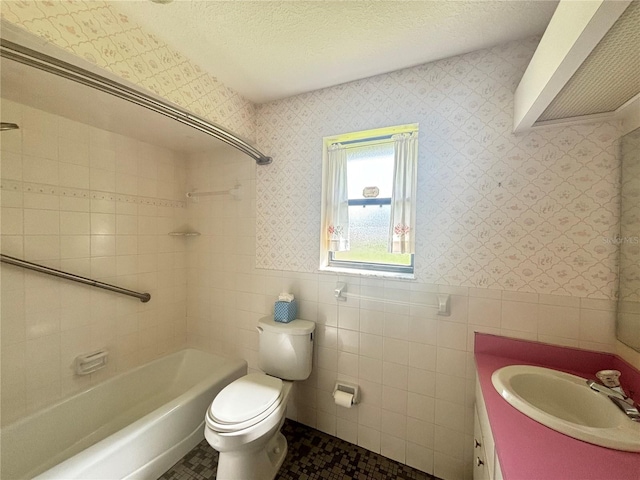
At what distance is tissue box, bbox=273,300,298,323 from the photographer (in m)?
1.68

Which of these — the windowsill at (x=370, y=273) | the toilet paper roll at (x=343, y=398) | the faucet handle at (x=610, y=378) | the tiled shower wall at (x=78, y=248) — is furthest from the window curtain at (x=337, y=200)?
the tiled shower wall at (x=78, y=248)

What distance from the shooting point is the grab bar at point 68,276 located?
135cm

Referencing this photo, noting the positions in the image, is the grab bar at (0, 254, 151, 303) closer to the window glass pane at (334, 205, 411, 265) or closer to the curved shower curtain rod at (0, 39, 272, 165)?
the curved shower curtain rod at (0, 39, 272, 165)

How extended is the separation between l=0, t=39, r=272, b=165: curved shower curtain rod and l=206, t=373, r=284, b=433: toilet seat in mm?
1530

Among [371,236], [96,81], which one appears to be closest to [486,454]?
[371,236]

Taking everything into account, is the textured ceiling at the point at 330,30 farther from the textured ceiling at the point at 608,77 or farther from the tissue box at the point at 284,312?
the tissue box at the point at 284,312

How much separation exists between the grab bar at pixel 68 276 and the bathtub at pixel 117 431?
55 centimetres

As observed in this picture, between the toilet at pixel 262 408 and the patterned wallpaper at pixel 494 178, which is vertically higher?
the patterned wallpaper at pixel 494 178

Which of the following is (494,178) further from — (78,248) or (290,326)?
(78,248)

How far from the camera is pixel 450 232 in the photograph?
4.48 feet

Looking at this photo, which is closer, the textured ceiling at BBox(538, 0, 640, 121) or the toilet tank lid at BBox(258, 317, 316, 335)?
the textured ceiling at BBox(538, 0, 640, 121)

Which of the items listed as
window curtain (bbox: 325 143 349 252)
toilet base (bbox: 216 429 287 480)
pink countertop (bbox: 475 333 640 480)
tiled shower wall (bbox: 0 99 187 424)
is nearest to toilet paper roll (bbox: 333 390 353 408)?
toilet base (bbox: 216 429 287 480)

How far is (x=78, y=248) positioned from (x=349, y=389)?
2.04 m

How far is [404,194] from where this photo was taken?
4.78ft
